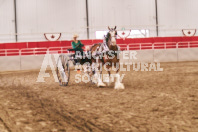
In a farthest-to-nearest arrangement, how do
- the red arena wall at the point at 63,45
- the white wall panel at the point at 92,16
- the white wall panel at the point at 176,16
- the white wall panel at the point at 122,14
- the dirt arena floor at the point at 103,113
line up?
the white wall panel at the point at 176,16 < the white wall panel at the point at 122,14 < the white wall panel at the point at 92,16 < the red arena wall at the point at 63,45 < the dirt arena floor at the point at 103,113

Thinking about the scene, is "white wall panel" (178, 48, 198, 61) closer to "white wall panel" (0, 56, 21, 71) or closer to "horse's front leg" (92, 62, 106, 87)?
"white wall panel" (0, 56, 21, 71)

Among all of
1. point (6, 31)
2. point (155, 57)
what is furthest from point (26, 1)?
point (155, 57)

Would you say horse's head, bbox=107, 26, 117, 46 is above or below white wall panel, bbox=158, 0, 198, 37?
below

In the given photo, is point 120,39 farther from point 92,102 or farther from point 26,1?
point 92,102

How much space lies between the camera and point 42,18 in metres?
23.7

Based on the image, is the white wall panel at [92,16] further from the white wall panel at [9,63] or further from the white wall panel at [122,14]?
the white wall panel at [9,63]

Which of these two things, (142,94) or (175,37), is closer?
(142,94)

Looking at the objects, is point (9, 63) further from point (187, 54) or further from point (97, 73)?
point (187, 54)

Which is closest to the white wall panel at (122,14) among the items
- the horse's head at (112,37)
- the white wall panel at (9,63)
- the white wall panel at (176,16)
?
the white wall panel at (176,16)

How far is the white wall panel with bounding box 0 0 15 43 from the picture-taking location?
22828 millimetres

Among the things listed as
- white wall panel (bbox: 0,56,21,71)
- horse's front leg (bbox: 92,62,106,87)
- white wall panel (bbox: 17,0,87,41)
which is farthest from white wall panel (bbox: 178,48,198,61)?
horse's front leg (bbox: 92,62,106,87)

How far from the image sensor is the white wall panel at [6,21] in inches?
899

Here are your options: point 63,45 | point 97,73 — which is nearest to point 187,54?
point 63,45

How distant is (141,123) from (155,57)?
16.8m
